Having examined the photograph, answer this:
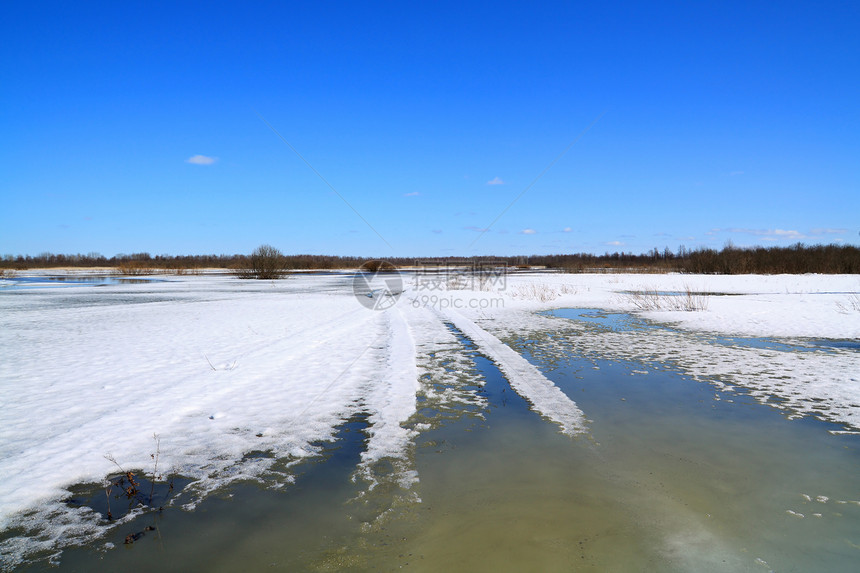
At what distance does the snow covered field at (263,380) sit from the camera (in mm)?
4469

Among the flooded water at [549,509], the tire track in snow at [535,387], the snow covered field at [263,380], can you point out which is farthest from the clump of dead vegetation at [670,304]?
the flooded water at [549,509]

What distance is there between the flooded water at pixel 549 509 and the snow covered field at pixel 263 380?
0.34 m

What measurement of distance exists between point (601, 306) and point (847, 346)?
1011 cm

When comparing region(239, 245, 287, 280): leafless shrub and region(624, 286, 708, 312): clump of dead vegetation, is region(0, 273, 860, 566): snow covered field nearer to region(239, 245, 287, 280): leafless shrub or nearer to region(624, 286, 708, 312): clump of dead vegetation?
region(624, 286, 708, 312): clump of dead vegetation

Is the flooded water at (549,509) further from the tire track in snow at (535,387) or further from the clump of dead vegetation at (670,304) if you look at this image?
the clump of dead vegetation at (670,304)

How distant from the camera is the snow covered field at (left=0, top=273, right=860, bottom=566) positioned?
14.7ft

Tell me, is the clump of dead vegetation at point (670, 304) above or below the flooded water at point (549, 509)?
above

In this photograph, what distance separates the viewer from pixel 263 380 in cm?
762

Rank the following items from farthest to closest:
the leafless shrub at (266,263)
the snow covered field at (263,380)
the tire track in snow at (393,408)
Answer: the leafless shrub at (266,263), the tire track in snow at (393,408), the snow covered field at (263,380)

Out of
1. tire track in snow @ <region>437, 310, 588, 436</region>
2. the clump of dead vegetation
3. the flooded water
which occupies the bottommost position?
the flooded water

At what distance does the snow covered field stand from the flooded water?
34 centimetres

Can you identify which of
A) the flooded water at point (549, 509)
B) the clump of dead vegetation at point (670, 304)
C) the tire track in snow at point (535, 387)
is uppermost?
the clump of dead vegetation at point (670, 304)

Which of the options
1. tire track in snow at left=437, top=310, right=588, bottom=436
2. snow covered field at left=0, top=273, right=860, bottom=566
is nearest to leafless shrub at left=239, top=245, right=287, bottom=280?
snow covered field at left=0, top=273, right=860, bottom=566

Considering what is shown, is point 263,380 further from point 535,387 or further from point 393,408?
point 535,387
